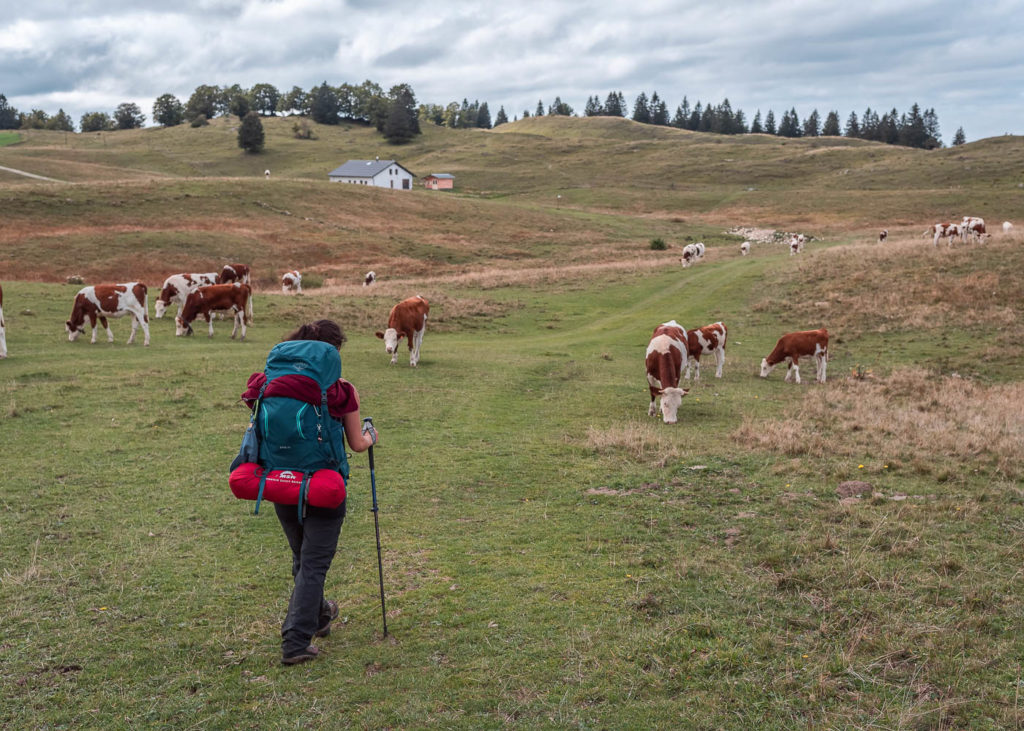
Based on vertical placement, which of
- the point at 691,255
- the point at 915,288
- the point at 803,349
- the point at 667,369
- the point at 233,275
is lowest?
the point at 803,349

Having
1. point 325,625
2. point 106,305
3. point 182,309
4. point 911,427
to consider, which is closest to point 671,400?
point 911,427

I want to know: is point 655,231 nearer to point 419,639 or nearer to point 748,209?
point 748,209

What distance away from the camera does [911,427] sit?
14.2 metres

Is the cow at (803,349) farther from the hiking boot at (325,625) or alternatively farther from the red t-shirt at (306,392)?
the red t-shirt at (306,392)

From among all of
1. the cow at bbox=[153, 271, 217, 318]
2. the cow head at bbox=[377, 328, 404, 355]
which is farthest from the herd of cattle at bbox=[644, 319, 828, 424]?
the cow at bbox=[153, 271, 217, 318]

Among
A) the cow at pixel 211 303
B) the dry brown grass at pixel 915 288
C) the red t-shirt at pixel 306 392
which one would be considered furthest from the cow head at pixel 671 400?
the cow at pixel 211 303

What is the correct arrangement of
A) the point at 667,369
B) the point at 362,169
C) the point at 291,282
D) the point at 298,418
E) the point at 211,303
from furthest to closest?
the point at 362,169 < the point at 291,282 < the point at 211,303 < the point at 667,369 < the point at 298,418

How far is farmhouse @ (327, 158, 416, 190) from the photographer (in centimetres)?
10562

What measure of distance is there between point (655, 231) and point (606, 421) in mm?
59915

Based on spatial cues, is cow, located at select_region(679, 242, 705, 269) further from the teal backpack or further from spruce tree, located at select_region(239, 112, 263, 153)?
spruce tree, located at select_region(239, 112, 263, 153)

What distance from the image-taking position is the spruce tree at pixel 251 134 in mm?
126500

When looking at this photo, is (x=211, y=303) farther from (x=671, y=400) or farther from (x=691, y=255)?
(x=691, y=255)

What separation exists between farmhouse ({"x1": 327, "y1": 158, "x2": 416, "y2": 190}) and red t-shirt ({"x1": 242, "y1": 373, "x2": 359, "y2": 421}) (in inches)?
4061

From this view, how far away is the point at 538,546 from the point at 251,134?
5205 inches
